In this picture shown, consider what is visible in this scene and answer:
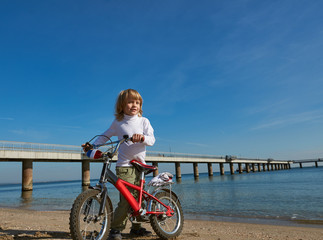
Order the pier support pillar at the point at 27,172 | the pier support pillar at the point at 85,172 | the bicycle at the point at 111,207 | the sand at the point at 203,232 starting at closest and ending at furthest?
1. the bicycle at the point at 111,207
2. the sand at the point at 203,232
3. the pier support pillar at the point at 27,172
4. the pier support pillar at the point at 85,172

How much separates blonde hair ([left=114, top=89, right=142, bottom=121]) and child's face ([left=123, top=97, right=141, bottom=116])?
5 centimetres

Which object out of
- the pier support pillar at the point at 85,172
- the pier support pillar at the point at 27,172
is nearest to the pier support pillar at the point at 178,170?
the pier support pillar at the point at 85,172

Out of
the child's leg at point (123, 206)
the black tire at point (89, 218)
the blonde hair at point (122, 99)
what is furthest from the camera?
the blonde hair at point (122, 99)

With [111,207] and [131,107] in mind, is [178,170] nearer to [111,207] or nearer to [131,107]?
[131,107]

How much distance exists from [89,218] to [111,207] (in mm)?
389

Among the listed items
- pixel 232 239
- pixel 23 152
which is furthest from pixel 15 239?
pixel 23 152

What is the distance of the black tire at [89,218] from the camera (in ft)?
8.95

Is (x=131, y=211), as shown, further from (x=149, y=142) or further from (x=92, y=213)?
(x=149, y=142)

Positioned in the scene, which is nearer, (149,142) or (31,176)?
(149,142)

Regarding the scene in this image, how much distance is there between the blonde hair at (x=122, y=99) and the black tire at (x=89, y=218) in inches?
51.8

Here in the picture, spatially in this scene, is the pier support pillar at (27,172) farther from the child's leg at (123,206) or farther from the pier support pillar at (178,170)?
the pier support pillar at (178,170)

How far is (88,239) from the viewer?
2.92 m

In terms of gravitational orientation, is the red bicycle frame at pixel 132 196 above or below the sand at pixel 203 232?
above

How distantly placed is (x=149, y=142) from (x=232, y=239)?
2.15 m
